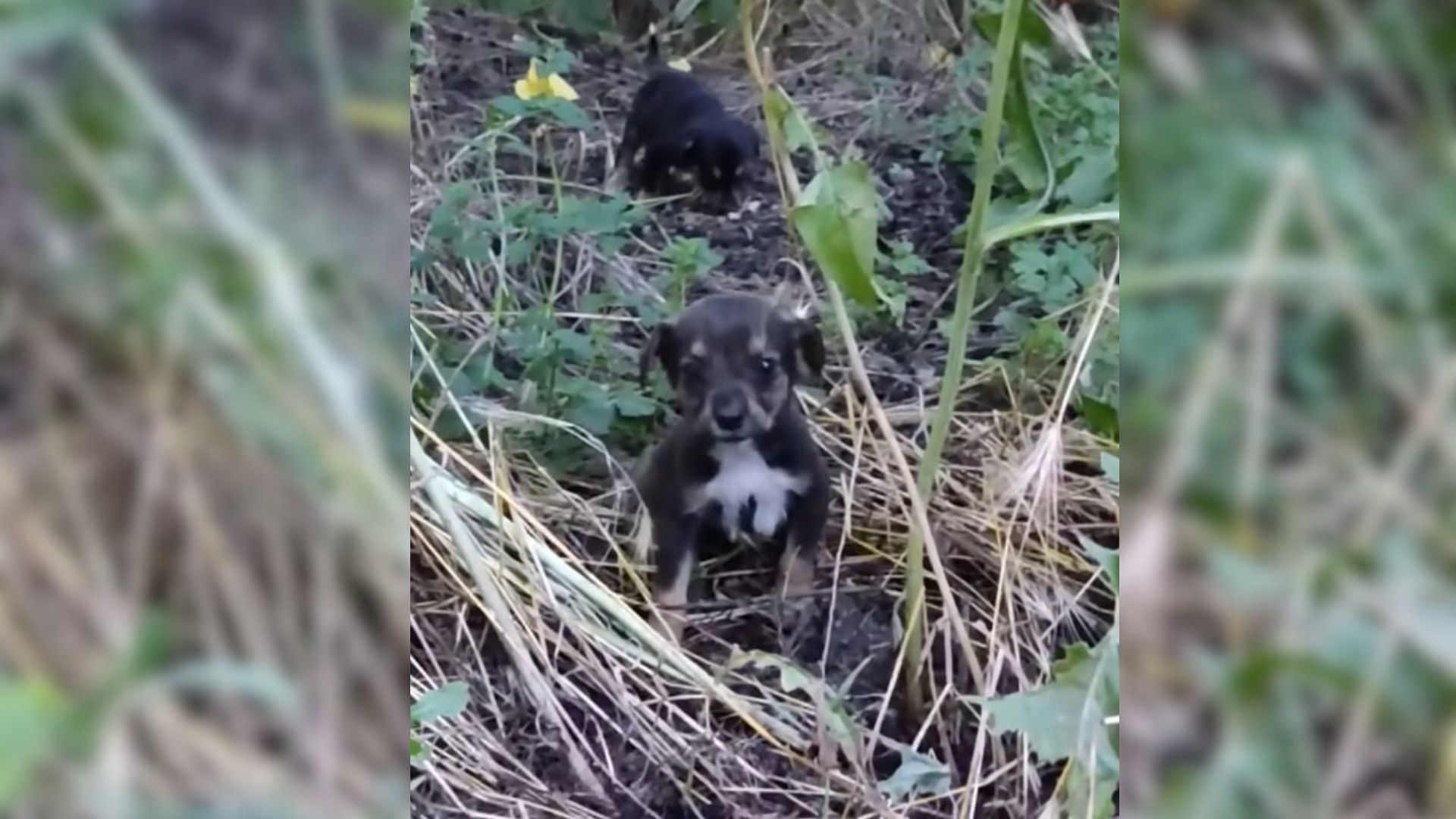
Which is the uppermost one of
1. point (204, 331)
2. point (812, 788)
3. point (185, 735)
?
point (204, 331)

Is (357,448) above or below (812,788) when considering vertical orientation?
above

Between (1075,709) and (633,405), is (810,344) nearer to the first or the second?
(633,405)

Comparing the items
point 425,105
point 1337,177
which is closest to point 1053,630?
point 1337,177

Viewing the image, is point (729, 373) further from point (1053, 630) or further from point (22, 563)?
point (22, 563)

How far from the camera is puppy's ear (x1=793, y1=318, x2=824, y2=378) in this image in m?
0.73

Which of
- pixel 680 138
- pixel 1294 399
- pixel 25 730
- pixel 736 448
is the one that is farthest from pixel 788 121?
pixel 25 730

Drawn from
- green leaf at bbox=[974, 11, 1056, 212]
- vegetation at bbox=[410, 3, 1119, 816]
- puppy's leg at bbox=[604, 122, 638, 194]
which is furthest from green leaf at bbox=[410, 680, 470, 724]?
green leaf at bbox=[974, 11, 1056, 212]

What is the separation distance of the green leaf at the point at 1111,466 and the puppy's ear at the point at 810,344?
138 millimetres

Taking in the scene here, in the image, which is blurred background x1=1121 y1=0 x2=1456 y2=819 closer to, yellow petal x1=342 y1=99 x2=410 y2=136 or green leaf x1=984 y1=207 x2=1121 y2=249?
green leaf x1=984 y1=207 x2=1121 y2=249

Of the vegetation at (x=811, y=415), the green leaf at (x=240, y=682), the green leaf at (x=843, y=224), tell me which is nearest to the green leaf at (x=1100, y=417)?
the vegetation at (x=811, y=415)

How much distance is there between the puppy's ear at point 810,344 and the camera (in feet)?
2.39

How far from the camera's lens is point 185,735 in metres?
0.55

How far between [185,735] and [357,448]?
12 cm

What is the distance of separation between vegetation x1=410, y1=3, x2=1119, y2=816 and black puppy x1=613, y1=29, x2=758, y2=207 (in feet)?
0.04
